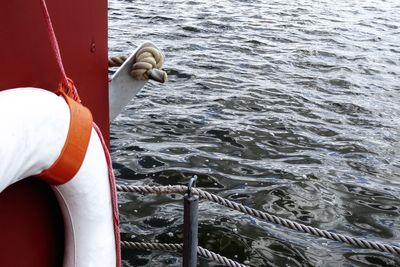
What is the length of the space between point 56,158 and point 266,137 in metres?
4.21

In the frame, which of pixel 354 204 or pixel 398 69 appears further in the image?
pixel 398 69

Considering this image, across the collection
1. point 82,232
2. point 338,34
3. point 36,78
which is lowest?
point 338,34

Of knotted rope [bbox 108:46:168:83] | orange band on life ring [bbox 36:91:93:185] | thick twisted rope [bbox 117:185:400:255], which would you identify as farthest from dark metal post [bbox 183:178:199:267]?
orange band on life ring [bbox 36:91:93:185]

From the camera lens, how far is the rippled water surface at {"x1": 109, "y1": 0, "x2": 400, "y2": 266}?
4.01 metres

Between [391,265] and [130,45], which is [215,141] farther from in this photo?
[130,45]

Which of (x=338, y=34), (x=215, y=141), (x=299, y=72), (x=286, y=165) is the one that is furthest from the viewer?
(x=338, y=34)

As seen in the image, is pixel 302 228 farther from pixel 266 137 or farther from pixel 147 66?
pixel 266 137

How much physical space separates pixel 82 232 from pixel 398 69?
723cm

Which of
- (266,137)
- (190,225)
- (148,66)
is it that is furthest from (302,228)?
(266,137)

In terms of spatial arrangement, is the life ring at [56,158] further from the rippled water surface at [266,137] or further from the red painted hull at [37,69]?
the rippled water surface at [266,137]

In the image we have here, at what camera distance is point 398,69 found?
8.02m

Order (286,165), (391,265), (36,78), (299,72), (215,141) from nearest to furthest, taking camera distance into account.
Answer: (36,78), (391,265), (286,165), (215,141), (299,72)

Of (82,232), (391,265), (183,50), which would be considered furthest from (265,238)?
(183,50)

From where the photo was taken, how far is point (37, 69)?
1586mm
